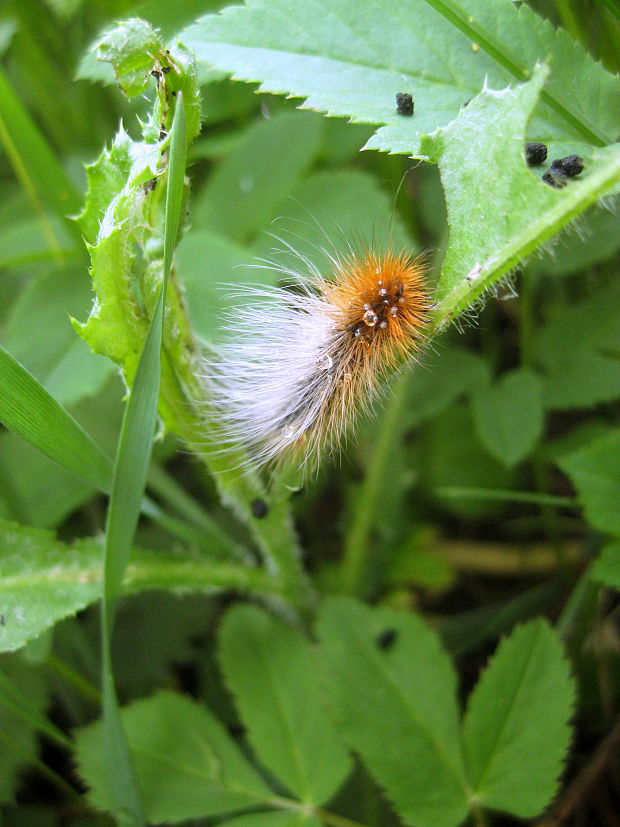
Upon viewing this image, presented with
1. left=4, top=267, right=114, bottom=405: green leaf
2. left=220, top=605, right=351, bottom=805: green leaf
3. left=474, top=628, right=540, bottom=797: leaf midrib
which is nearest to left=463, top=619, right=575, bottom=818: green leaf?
left=474, top=628, right=540, bottom=797: leaf midrib

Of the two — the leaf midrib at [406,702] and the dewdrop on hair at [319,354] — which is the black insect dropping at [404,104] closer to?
the dewdrop on hair at [319,354]

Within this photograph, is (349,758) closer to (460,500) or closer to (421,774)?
(421,774)

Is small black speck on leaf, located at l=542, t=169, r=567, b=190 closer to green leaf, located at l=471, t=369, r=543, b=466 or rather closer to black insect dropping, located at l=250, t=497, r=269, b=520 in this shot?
green leaf, located at l=471, t=369, r=543, b=466

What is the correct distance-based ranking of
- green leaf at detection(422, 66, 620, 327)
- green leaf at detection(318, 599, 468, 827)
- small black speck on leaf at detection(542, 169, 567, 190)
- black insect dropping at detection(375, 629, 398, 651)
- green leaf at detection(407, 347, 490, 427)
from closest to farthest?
green leaf at detection(422, 66, 620, 327) < small black speck on leaf at detection(542, 169, 567, 190) < green leaf at detection(318, 599, 468, 827) < black insect dropping at detection(375, 629, 398, 651) < green leaf at detection(407, 347, 490, 427)

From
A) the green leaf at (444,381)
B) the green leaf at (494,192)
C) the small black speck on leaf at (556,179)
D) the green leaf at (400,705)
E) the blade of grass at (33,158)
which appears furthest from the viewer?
the green leaf at (444,381)

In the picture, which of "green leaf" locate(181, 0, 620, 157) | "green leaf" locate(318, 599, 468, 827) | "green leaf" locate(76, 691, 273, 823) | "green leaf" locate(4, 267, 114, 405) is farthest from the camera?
"green leaf" locate(4, 267, 114, 405)

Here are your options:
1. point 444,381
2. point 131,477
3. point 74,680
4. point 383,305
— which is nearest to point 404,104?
point 383,305

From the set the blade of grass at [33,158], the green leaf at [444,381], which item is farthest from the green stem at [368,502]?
the blade of grass at [33,158]
